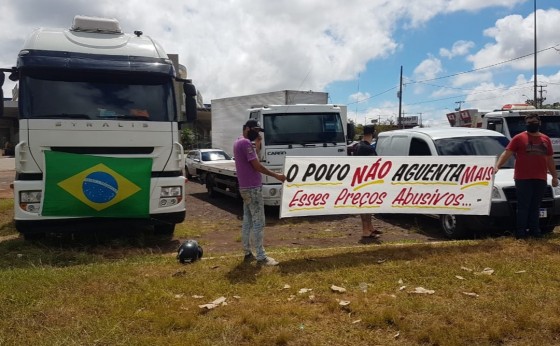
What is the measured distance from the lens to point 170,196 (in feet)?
25.4

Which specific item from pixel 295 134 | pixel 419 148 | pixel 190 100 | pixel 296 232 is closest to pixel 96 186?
pixel 190 100

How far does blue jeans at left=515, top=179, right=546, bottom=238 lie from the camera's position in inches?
281

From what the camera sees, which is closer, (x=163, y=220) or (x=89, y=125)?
(x=89, y=125)

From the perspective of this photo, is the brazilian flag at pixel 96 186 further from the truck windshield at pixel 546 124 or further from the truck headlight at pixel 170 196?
the truck windshield at pixel 546 124

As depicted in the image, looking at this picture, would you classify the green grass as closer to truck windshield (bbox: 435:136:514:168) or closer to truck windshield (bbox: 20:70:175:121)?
truck windshield (bbox: 20:70:175:121)

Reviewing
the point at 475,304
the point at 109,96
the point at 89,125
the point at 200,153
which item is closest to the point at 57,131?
the point at 89,125

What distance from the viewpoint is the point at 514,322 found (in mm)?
4043

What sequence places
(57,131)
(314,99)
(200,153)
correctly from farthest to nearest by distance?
(200,153), (314,99), (57,131)

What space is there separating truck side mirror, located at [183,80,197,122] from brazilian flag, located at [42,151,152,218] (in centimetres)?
125

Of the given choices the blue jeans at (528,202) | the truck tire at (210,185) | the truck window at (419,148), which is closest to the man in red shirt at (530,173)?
the blue jeans at (528,202)

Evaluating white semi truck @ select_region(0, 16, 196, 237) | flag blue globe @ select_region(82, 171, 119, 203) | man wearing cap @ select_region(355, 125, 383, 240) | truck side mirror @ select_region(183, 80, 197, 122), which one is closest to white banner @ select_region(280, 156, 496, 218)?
man wearing cap @ select_region(355, 125, 383, 240)

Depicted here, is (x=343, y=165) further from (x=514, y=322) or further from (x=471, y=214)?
(x=514, y=322)

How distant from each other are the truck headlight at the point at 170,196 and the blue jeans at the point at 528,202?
5.20 m

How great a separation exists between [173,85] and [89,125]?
1.47 m
